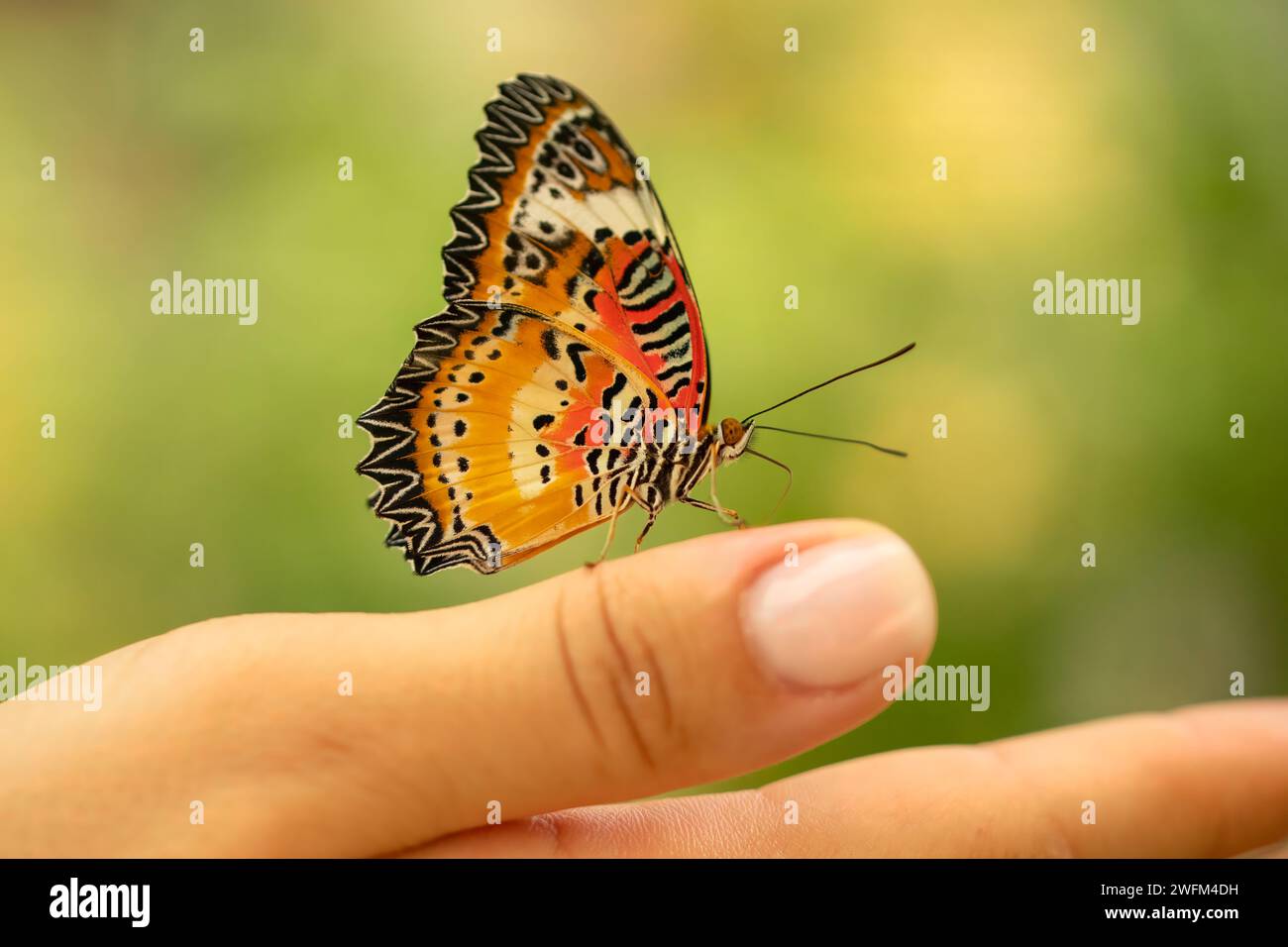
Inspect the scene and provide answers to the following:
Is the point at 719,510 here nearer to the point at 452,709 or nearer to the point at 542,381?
the point at 542,381

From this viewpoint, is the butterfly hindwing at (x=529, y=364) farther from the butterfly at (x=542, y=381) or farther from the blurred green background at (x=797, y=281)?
the blurred green background at (x=797, y=281)

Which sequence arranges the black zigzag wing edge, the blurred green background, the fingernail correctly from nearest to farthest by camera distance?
the fingernail, the black zigzag wing edge, the blurred green background

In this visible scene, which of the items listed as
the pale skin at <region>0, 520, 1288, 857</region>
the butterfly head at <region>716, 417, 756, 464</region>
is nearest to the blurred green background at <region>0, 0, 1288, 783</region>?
the butterfly head at <region>716, 417, 756, 464</region>

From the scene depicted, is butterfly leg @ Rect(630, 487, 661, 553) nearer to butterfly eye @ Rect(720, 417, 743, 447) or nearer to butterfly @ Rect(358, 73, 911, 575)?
butterfly @ Rect(358, 73, 911, 575)

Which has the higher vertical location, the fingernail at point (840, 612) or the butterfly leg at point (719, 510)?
the butterfly leg at point (719, 510)

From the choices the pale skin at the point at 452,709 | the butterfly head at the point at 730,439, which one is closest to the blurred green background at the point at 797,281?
the butterfly head at the point at 730,439

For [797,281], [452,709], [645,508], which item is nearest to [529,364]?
[645,508]

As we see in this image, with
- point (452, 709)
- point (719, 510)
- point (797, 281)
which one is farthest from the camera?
point (797, 281)
